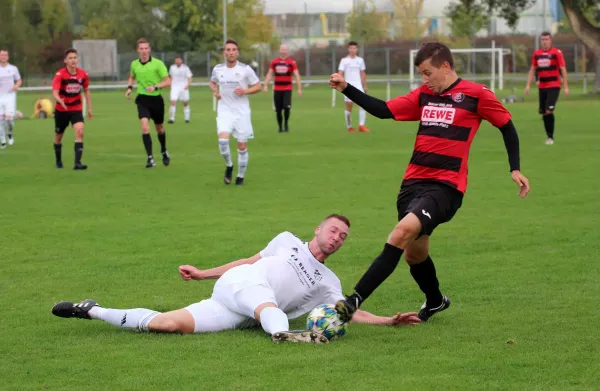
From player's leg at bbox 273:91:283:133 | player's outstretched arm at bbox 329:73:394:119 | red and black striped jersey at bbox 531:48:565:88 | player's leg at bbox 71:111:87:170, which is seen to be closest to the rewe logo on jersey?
player's outstretched arm at bbox 329:73:394:119

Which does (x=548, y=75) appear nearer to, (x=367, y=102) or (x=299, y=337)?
(x=367, y=102)

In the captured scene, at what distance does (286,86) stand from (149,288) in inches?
833

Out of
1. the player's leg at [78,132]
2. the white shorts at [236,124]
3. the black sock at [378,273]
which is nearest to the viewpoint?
the black sock at [378,273]

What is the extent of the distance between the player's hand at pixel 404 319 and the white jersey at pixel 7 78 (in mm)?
19340

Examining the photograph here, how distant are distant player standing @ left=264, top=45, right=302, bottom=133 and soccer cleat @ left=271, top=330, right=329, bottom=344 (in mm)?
22435

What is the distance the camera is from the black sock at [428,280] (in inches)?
299

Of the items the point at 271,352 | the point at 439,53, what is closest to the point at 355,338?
the point at 271,352

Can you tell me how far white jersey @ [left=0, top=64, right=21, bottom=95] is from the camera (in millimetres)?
25172

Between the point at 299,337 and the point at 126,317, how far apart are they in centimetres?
127

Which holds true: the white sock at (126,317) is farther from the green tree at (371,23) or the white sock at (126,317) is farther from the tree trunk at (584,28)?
the green tree at (371,23)

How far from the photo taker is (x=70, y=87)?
19.5m

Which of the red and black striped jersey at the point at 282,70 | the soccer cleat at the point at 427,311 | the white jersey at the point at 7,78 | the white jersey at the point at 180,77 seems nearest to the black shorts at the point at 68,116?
the white jersey at the point at 7,78

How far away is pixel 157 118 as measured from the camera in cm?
1995

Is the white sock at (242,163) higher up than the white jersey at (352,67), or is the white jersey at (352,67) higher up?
the white jersey at (352,67)
